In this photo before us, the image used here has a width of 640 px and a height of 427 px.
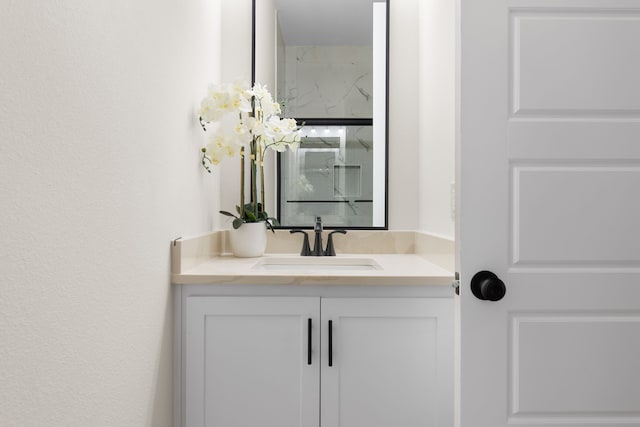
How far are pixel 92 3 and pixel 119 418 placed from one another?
87 centimetres

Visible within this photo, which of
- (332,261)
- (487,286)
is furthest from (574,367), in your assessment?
(332,261)

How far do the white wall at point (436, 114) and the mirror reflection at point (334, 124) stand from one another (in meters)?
0.18

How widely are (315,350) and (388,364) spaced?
0.23 m

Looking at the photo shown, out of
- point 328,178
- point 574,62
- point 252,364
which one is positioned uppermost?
point 574,62

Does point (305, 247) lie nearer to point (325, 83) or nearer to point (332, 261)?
point (332, 261)

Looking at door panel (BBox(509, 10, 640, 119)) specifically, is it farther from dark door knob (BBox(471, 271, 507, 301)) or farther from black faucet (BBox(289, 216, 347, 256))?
black faucet (BBox(289, 216, 347, 256))

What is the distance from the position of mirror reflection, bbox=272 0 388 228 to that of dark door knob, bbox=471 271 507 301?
95cm

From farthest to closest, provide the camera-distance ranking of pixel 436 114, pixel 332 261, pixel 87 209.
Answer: pixel 332 261 < pixel 436 114 < pixel 87 209

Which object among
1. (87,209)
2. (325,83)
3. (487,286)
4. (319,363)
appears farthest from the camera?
(325,83)

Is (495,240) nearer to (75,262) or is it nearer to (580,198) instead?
(580,198)

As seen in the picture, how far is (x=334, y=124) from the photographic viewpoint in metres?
1.95

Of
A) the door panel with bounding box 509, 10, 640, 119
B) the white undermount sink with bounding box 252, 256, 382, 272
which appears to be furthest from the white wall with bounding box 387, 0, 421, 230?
the door panel with bounding box 509, 10, 640, 119

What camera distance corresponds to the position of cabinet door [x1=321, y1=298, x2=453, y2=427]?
1.28m

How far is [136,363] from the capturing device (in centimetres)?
103
